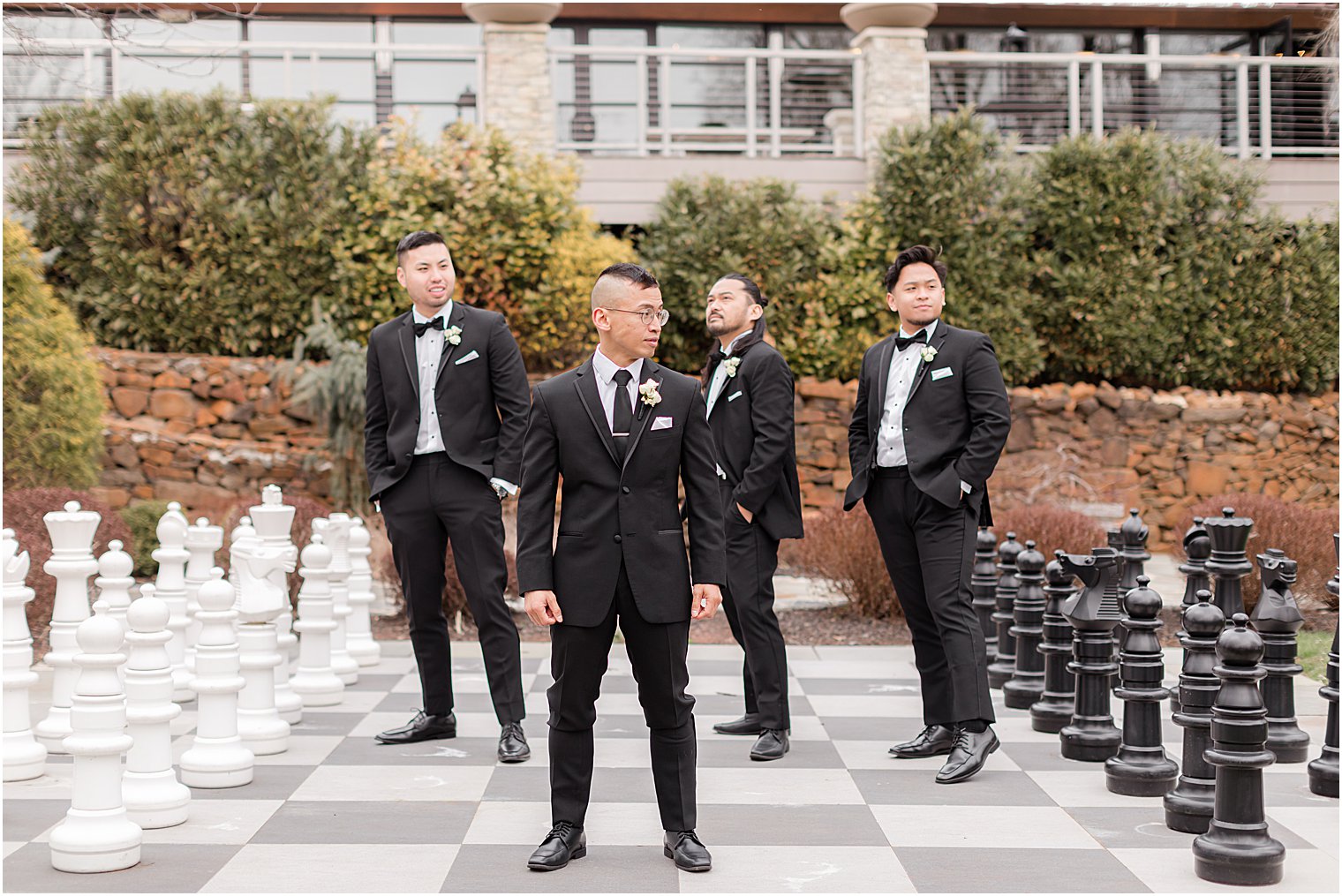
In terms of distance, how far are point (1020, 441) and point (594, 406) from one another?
35.5ft

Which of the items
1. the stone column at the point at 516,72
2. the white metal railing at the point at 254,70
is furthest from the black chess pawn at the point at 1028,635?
the white metal railing at the point at 254,70

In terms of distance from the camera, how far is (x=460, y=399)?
5383 millimetres

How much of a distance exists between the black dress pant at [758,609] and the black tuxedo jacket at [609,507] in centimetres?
142

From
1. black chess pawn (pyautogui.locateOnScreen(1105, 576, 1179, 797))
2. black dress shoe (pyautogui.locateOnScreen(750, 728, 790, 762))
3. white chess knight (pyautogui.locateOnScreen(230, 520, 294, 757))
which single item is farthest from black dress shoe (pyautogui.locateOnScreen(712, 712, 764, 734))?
white chess knight (pyautogui.locateOnScreen(230, 520, 294, 757))

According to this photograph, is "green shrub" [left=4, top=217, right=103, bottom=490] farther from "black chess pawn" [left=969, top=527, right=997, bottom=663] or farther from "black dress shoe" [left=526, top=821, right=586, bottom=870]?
"black dress shoe" [left=526, top=821, right=586, bottom=870]

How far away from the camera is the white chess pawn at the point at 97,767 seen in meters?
3.75

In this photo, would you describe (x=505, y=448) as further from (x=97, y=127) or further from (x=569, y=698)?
(x=97, y=127)

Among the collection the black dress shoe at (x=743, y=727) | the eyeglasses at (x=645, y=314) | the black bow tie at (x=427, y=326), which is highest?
the black bow tie at (x=427, y=326)

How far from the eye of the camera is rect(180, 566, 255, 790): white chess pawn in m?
4.67

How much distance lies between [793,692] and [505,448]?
223 centimetres

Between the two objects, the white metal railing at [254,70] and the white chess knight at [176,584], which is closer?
the white chess knight at [176,584]

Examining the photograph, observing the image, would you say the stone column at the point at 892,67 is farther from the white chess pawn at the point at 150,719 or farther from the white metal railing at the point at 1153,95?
the white chess pawn at the point at 150,719

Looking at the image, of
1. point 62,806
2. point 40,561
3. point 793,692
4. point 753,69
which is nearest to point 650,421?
point 62,806

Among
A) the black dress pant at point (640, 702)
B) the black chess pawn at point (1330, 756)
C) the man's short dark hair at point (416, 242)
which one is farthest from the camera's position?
the man's short dark hair at point (416, 242)
